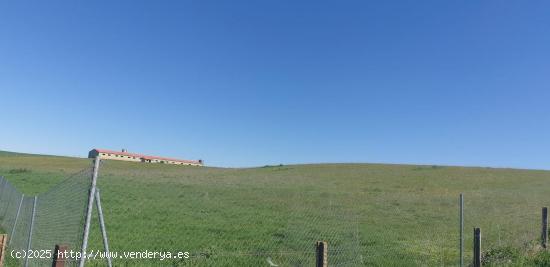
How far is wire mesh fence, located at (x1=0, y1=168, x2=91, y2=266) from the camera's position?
5.52 meters

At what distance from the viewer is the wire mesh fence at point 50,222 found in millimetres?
5523

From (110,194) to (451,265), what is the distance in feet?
61.0

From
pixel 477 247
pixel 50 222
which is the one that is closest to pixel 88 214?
pixel 50 222

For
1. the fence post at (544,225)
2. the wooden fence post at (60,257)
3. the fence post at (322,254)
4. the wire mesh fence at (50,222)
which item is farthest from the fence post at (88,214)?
the fence post at (544,225)

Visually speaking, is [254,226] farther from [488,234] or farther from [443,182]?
[443,182]

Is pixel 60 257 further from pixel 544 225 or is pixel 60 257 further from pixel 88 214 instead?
pixel 544 225

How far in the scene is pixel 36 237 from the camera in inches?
318

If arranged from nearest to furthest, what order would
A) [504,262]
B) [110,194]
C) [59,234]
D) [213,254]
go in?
[59,234]
[504,262]
[213,254]
[110,194]

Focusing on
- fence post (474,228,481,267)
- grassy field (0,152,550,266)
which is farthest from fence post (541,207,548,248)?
fence post (474,228,481,267)

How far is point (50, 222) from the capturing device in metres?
7.70

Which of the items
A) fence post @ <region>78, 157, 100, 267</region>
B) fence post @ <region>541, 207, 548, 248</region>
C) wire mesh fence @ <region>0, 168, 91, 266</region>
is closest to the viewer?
fence post @ <region>78, 157, 100, 267</region>

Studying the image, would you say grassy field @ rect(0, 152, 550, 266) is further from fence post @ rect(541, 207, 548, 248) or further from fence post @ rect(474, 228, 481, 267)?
fence post @ rect(474, 228, 481, 267)

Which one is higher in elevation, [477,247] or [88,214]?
[88,214]

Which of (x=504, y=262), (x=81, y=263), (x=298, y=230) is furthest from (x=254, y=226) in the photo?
(x=81, y=263)
